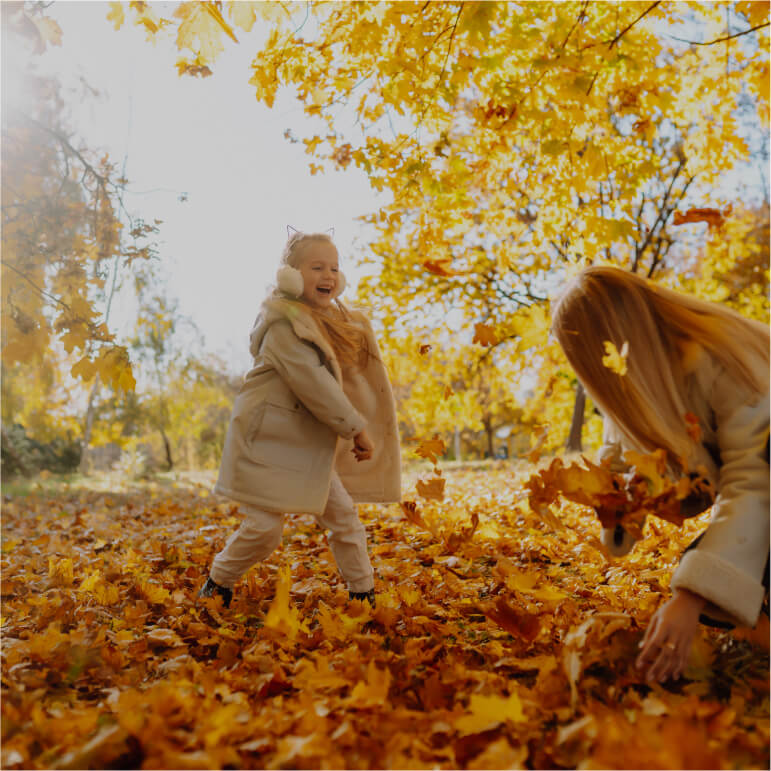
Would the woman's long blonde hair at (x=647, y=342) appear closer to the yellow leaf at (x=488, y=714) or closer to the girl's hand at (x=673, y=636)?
the girl's hand at (x=673, y=636)

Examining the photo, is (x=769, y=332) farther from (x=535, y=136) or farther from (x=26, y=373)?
(x=26, y=373)

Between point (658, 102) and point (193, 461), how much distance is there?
18.6 meters

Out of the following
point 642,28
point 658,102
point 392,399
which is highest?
point 642,28

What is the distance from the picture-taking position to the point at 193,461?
20109 mm

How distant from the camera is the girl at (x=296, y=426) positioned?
2713 mm

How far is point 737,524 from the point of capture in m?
1.58

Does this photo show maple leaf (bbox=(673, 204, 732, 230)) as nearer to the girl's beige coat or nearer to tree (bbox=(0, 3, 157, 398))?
the girl's beige coat

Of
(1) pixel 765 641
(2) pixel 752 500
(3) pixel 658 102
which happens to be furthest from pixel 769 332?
(3) pixel 658 102

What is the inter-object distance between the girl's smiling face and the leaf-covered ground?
119 cm

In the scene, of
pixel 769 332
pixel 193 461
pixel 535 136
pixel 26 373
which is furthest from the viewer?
pixel 193 461

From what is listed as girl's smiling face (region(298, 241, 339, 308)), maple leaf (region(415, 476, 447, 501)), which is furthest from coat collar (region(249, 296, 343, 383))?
maple leaf (region(415, 476, 447, 501))

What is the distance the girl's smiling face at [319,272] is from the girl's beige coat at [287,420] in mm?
164

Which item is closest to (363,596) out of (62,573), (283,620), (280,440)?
(283,620)

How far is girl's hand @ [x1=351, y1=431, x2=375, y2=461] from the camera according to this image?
282 cm
